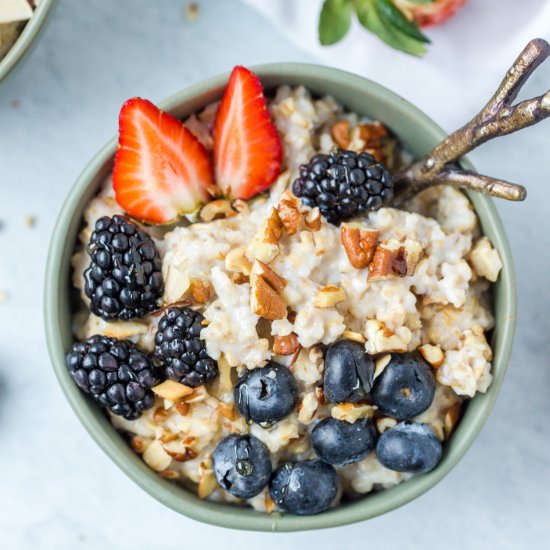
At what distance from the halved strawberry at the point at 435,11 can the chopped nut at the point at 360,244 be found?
0.67 meters

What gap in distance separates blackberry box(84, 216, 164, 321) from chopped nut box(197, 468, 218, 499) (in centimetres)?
34

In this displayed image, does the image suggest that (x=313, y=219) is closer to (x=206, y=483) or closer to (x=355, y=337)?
(x=355, y=337)

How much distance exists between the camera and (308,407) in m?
1.60

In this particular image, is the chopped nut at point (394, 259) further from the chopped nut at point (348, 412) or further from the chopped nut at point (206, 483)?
the chopped nut at point (206, 483)

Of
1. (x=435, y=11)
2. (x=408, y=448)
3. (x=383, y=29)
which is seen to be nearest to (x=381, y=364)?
(x=408, y=448)

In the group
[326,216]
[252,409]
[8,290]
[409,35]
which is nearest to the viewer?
[252,409]

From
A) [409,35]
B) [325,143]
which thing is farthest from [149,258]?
[409,35]

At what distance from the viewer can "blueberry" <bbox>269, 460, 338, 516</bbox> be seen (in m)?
1.63

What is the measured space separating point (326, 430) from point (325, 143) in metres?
0.58

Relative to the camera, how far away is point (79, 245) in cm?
180

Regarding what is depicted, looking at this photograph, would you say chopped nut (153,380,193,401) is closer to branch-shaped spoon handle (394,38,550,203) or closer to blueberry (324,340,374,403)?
blueberry (324,340,374,403)

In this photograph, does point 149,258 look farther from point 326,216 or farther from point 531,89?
point 531,89

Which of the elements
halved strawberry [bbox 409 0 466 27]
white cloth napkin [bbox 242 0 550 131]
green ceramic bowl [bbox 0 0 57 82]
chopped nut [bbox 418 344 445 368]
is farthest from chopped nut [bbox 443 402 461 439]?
green ceramic bowl [bbox 0 0 57 82]

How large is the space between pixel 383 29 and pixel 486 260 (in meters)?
0.59
